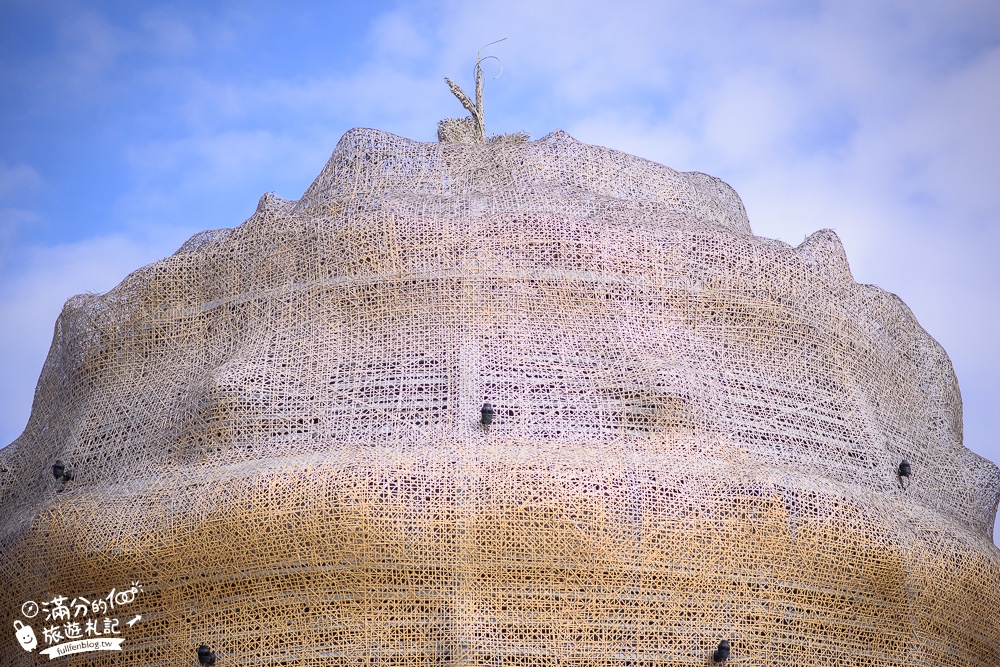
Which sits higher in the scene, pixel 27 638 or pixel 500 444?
pixel 500 444

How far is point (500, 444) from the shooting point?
31.0 feet

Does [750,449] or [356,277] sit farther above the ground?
[356,277]

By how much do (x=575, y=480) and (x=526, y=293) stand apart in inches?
75.3

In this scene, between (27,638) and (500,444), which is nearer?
(500,444)

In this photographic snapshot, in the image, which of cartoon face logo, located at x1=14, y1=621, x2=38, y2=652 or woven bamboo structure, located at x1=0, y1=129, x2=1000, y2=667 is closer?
woven bamboo structure, located at x1=0, y1=129, x2=1000, y2=667

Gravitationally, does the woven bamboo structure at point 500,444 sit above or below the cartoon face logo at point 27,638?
above

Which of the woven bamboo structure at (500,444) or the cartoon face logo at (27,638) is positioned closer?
the woven bamboo structure at (500,444)

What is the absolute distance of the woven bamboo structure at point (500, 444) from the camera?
29.5 feet

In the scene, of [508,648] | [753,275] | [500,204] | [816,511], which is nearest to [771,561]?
[816,511]

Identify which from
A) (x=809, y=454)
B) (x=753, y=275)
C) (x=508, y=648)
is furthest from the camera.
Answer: (x=753, y=275)

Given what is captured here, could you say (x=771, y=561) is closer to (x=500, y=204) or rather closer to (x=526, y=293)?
(x=526, y=293)

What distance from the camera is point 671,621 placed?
9023 mm

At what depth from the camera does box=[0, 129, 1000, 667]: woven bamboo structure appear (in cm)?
899

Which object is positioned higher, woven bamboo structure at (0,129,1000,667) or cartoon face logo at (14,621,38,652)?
woven bamboo structure at (0,129,1000,667)
